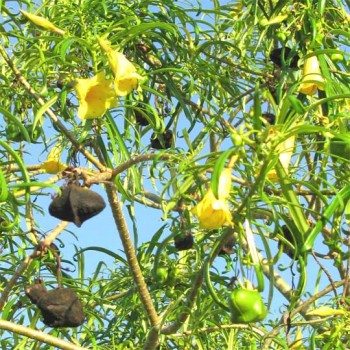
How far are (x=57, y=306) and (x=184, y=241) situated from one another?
58 centimetres

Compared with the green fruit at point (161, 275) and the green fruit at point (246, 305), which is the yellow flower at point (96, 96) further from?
the green fruit at point (161, 275)

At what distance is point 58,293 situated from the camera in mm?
3154

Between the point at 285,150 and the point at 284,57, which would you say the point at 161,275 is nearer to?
the point at 284,57

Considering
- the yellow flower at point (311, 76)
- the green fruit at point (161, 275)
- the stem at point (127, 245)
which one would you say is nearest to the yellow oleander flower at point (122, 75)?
the stem at point (127, 245)

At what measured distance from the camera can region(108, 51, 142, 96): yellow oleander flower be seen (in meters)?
2.97

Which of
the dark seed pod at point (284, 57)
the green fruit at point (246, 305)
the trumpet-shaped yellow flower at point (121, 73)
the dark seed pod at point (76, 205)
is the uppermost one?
the dark seed pod at point (284, 57)

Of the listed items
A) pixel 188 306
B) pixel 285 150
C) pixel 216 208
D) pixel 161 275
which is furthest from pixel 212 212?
pixel 161 275

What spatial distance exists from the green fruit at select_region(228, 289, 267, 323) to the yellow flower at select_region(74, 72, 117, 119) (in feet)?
2.34

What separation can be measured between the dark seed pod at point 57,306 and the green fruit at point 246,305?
645 mm

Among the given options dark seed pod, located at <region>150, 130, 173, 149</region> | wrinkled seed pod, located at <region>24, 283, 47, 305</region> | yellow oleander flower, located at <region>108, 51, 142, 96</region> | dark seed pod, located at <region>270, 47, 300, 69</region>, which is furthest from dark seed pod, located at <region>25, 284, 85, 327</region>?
dark seed pod, located at <region>270, 47, 300, 69</region>

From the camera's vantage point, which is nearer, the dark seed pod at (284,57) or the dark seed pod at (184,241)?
the dark seed pod at (184,241)

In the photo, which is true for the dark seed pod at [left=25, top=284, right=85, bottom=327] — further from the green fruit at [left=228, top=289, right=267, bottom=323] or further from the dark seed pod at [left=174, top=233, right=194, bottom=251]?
the green fruit at [left=228, top=289, right=267, bottom=323]

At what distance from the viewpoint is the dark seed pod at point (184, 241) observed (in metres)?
3.50

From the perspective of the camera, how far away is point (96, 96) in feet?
9.89
